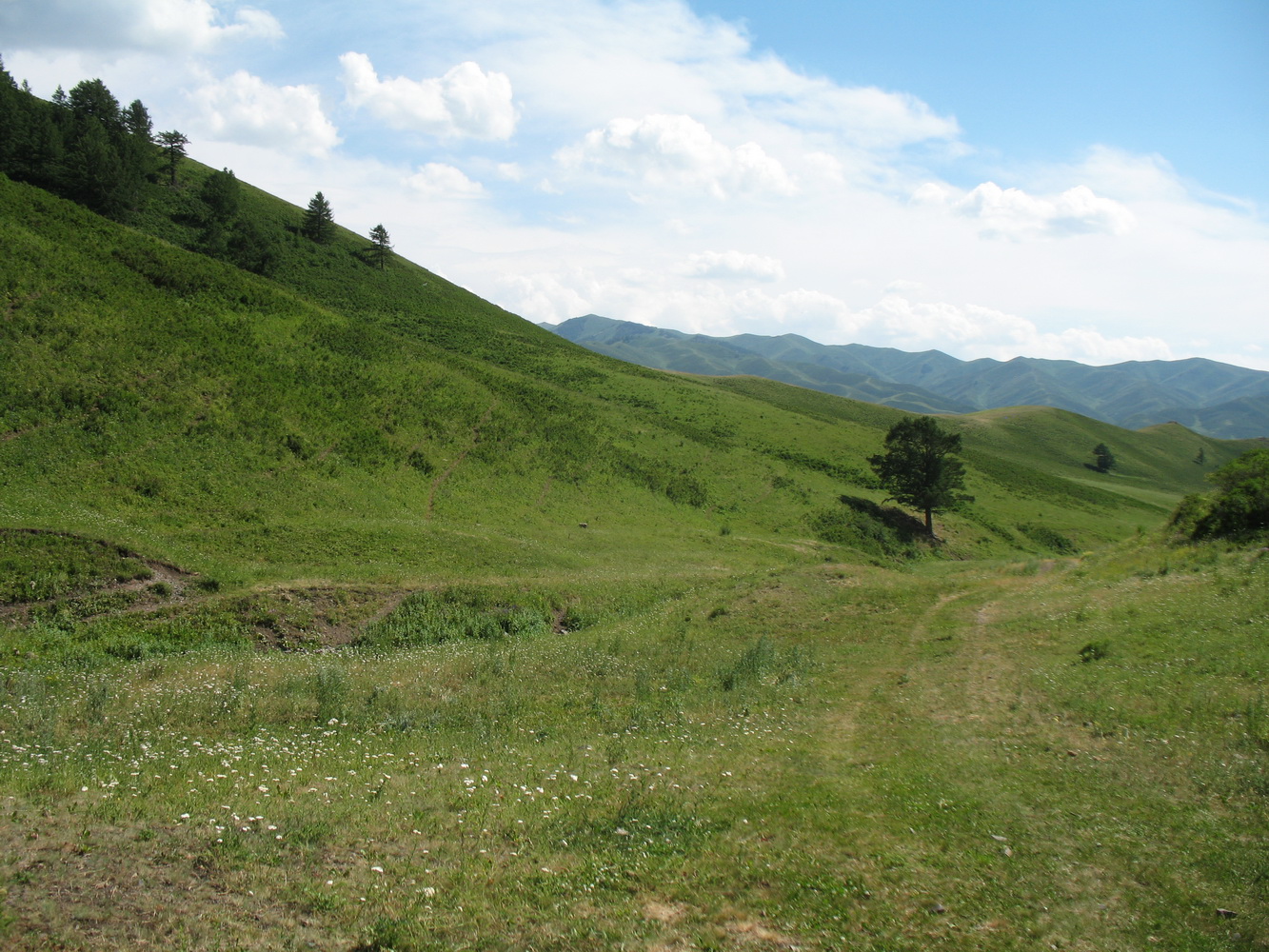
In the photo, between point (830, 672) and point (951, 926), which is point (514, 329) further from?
point (951, 926)

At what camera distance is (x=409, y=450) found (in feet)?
153

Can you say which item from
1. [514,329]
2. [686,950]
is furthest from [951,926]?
[514,329]

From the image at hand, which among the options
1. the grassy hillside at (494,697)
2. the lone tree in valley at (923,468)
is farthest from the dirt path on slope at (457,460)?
the lone tree in valley at (923,468)

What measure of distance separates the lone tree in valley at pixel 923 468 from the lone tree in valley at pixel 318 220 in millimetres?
86046

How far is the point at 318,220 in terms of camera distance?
323 feet

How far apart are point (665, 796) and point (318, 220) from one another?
4289 inches

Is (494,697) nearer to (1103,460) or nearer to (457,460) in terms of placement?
(457,460)

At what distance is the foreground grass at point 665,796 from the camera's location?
7.07 m

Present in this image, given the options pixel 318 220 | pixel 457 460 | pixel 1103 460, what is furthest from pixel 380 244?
pixel 1103 460

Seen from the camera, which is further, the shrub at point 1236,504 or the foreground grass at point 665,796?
the shrub at point 1236,504

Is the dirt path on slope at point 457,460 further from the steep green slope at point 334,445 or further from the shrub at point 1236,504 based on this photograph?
the shrub at point 1236,504

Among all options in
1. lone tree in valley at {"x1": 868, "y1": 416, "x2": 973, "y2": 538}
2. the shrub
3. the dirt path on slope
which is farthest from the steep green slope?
the shrub

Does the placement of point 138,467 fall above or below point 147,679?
above

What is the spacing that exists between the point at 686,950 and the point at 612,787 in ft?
14.0
